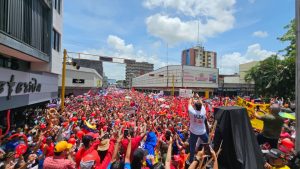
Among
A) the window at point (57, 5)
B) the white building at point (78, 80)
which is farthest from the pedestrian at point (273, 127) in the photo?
the white building at point (78, 80)

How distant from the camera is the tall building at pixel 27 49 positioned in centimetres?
1188

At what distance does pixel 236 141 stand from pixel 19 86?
534 inches

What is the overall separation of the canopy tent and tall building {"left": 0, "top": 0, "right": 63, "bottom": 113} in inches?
393

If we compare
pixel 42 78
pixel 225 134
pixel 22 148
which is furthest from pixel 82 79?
pixel 225 134

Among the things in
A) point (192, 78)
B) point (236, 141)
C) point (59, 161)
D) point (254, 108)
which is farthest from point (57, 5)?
point (192, 78)

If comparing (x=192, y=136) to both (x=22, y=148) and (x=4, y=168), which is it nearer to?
(x=4, y=168)

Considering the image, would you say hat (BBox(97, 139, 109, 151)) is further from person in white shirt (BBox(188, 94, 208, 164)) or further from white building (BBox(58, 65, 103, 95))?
white building (BBox(58, 65, 103, 95))

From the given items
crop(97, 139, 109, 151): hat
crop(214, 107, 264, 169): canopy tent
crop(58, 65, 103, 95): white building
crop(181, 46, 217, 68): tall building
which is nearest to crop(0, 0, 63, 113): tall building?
crop(97, 139, 109, 151): hat

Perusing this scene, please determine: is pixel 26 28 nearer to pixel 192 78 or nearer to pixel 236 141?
pixel 236 141

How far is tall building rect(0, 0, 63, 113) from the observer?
39.0 ft

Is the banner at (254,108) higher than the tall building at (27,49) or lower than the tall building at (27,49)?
lower

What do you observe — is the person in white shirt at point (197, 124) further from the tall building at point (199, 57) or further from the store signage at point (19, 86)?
the tall building at point (199, 57)

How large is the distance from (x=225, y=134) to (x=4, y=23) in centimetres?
1153

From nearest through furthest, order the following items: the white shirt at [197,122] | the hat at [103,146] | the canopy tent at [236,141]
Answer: the canopy tent at [236,141]
the hat at [103,146]
the white shirt at [197,122]
